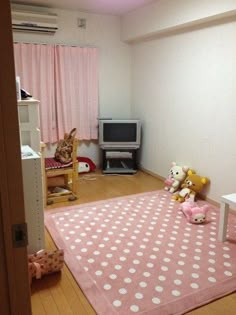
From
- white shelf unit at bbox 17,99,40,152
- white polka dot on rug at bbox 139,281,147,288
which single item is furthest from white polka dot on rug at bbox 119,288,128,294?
white shelf unit at bbox 17,99,40,152

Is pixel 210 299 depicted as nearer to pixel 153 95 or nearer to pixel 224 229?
pixel 224 229

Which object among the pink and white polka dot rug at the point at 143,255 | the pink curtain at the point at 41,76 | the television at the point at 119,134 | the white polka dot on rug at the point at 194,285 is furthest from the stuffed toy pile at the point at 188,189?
the pink curtain at the point at 41,76

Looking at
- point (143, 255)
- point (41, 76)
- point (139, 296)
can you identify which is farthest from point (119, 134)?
point (139, 296)

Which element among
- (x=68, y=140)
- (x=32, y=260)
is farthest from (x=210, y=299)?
(x=68, y=140)

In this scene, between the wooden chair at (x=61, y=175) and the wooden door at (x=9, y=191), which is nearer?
the wooden door at (x=9, y=191)

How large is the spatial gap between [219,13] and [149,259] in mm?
2464

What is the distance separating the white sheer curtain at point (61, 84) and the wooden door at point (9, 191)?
368 cm

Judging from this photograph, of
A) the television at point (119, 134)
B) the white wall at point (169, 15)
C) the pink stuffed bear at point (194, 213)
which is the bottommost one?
the pink stuffed bear at point (194, 213)

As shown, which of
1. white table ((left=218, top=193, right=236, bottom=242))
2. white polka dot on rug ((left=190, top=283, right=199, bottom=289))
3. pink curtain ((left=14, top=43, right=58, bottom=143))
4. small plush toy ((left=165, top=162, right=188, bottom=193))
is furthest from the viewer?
pink curtain ((left=14, top=43, right=58, bottom=143))

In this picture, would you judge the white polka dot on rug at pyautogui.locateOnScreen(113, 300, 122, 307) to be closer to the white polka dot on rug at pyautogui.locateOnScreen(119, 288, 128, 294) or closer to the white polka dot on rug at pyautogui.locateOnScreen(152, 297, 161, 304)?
the white polka dot on rug at pyautogui.locateOnScreen(119, 288, 128, 294)

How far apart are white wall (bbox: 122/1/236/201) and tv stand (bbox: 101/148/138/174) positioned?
0.76 feet

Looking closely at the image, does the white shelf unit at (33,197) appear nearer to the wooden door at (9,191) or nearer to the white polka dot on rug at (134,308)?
the white polka dot on rug at (134,308)

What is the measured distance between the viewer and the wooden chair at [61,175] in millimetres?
3498

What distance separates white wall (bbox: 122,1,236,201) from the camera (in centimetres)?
325
